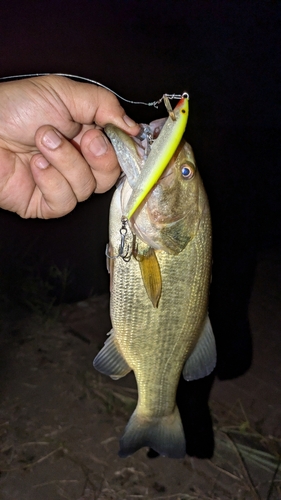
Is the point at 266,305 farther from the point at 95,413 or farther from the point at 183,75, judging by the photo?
the point at 183,75

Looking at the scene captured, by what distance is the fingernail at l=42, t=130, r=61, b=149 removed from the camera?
1.44 m

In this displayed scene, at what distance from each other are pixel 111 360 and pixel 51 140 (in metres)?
0.90

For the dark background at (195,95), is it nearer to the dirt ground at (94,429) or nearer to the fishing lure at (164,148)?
the dirt ground at (94,429)

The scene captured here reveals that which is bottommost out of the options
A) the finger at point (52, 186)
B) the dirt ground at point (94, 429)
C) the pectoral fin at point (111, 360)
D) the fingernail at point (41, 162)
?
the dirt ground at point (94, 429)

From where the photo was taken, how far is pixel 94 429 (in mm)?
3250

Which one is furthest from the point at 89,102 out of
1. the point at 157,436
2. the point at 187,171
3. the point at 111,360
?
the point at 157,436

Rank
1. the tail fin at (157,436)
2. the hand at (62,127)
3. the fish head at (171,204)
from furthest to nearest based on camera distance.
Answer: the tail fin at (157,436)
the hand at (62,127)
the fish head at (171,204)

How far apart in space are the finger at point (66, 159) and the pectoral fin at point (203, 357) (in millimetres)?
736

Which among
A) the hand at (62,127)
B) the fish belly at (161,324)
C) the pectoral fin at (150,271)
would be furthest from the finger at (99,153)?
the pectoral fin at (150,271)

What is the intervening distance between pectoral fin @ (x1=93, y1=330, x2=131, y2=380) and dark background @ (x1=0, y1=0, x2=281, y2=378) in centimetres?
231

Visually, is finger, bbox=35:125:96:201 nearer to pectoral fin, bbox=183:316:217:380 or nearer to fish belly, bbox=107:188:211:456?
fish belly, bbox=107:188:211:456

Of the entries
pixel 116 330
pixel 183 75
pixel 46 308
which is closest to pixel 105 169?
pixel 116 330

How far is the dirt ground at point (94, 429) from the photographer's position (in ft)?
9.68

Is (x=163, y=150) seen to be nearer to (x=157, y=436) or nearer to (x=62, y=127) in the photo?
(x=62, y=127)
